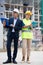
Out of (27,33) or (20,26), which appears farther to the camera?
(27,33)

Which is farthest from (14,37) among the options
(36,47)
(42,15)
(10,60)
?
(42,15)

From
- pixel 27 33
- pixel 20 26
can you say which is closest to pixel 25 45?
pixel 27 33

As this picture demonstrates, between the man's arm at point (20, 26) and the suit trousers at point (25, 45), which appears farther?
the suit trousers at point (25, 45)

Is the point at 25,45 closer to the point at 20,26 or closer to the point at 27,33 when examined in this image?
the point at 27,33

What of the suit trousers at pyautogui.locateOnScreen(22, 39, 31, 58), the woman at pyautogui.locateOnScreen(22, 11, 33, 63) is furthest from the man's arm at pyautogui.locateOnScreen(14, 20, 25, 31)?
the suit trousers at pyautogui.locateOnScreen(22, 39, 31, 58)

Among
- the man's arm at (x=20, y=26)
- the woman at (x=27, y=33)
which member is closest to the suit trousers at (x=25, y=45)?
the woman at (x=27, y=33)

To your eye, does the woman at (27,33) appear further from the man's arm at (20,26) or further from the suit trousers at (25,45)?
the man's arm at (20,26)

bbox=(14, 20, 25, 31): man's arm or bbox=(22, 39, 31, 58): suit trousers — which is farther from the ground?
bbox=(14, 20, 25, 31): man's arm

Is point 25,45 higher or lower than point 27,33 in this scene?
lower

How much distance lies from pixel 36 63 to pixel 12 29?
119 centimetres

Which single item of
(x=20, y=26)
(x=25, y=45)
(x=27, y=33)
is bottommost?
(x=25, y=45)

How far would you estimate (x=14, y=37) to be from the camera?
8.90 m

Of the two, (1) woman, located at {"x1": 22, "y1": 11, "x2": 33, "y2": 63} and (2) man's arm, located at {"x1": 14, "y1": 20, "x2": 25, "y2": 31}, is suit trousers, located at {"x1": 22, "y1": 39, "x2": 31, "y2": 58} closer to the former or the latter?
(1) woman, located at {"x1": 22, "y1": 11, "x2": 33, "y2": 63}

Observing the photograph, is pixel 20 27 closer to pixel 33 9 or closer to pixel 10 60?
pixel 10 60
